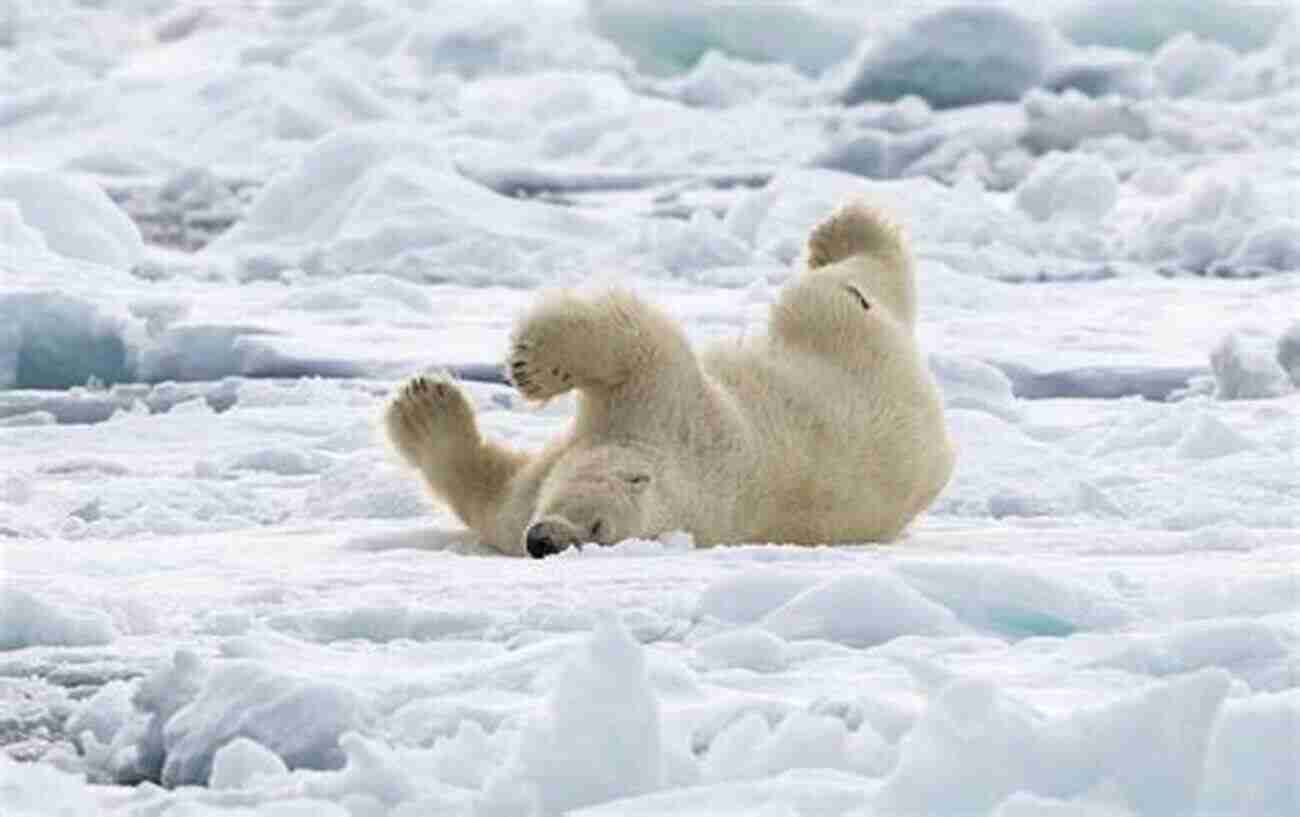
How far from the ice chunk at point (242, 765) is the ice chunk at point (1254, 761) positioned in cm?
88

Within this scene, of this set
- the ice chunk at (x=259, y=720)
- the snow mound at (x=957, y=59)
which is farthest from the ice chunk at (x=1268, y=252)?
the ice chunk at (x=259, y=720)

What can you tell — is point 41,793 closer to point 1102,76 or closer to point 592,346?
point 592,346

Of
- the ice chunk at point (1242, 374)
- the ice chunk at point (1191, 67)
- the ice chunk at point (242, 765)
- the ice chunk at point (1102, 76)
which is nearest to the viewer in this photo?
the ice chunk at point (242, 765)

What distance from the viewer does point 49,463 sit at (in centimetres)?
585

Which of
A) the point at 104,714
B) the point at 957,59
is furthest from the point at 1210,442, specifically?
the point at 957,59

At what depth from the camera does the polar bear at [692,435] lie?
4.52m

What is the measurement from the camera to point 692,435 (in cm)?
467

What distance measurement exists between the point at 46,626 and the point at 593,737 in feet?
4.12

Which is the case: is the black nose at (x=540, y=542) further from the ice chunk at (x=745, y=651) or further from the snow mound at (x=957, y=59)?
the snow mound at (x=957, y=59)

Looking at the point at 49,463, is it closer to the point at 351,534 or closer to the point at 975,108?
the point at 351,534

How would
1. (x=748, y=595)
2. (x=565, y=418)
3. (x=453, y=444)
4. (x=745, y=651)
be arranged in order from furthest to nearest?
(x=565, y=418), (x=453, y=444), (x=748, y=595), (x=745, y=651)

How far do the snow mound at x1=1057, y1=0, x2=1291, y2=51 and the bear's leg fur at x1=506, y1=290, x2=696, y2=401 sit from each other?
14.1 metres

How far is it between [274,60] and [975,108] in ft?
15.7

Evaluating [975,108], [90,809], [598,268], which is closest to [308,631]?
[90,809]
